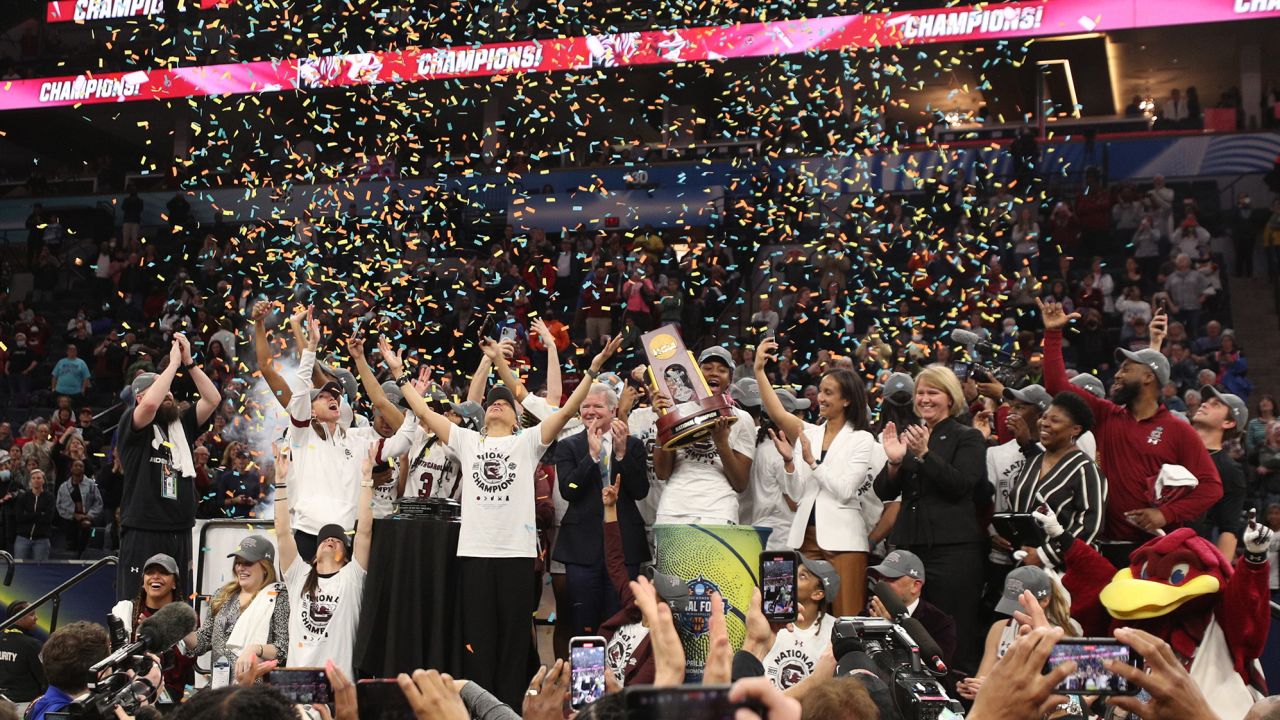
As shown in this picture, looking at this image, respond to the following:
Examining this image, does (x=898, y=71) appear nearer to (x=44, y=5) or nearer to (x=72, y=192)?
(x=72, y=192)

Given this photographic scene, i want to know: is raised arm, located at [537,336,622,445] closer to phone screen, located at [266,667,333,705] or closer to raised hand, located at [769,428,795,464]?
raised hand, located at [769,428,795,464]

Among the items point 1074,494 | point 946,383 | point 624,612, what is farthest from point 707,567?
point 1074,494

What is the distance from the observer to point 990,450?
7.40m

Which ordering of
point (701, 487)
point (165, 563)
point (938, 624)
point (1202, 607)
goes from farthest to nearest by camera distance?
point (165, 563) → point (701, 487) → point (938, 624) → point (1202, 607)

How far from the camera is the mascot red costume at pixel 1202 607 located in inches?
208

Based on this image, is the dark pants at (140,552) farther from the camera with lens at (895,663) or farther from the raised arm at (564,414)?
the camera with lens at (895,663)

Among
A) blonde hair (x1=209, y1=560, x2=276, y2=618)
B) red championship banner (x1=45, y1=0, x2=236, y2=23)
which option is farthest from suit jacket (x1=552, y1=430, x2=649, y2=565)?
red championship banner (x1=45, y1=0, x2=236, y2=23)

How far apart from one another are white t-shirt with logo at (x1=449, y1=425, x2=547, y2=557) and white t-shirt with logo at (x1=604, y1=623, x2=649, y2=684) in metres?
0.68

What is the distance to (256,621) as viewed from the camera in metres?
7.52

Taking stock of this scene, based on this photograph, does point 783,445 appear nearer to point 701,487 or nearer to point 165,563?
point 701,487

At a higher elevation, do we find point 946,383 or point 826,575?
point 946,383

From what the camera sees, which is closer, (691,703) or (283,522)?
(691,703)

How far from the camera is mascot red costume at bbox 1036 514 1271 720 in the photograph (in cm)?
528

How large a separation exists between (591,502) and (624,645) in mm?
928
